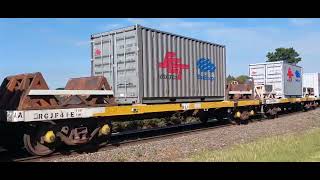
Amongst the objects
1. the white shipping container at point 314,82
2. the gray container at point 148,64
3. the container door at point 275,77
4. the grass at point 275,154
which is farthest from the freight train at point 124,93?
the white shipping container at point 314,82

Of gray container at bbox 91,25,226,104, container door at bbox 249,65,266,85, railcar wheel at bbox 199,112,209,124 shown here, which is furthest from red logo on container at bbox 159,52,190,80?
container door at bbox 249,65,266,85

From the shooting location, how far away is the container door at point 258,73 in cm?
2653

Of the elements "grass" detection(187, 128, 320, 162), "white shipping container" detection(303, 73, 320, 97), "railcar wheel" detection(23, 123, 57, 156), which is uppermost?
"white shipping container" detection(303, 73, 320, 97)

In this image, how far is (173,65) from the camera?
586 inches

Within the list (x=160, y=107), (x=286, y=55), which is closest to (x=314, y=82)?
(x=160, y=107)

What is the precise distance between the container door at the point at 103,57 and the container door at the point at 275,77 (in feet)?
46.7

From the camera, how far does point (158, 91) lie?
46.0 feet

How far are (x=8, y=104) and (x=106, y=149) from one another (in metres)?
2.96

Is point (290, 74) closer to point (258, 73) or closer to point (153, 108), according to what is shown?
point (258, 73)

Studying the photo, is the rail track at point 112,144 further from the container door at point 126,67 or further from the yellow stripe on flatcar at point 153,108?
the container door at point 126,67

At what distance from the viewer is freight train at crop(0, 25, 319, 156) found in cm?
1022

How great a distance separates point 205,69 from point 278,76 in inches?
405

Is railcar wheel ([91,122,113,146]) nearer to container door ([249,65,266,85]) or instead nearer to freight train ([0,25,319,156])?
freight train ([0,25,319,156])
